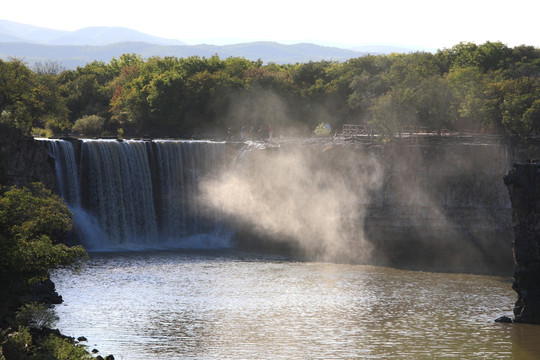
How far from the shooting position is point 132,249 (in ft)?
224

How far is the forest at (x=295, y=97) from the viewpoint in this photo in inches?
3071

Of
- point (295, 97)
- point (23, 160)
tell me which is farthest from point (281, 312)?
point (295, 97)

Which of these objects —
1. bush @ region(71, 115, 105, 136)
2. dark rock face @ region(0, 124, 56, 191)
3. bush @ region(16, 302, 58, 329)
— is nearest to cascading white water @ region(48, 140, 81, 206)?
dark rock face @ region(0, 124, 56, 191)

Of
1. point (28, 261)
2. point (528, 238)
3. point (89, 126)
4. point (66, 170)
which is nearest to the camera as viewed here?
point (28, 261)

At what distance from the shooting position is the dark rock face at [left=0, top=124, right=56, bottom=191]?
6175cm

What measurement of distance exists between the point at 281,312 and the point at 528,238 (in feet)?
48.3

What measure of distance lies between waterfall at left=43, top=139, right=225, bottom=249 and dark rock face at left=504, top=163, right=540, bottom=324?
3447 cm

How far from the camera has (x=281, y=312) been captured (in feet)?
153

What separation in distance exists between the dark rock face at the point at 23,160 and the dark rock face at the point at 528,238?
36146 millimetres

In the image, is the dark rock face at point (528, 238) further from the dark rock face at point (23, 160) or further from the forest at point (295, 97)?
the dark rock face at point (23, 160)

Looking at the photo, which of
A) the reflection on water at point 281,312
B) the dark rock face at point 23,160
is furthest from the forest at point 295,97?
the reflection on water at point 281,312

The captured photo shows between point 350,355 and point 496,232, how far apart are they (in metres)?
30.8

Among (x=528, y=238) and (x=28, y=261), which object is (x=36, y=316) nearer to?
(x=28, y=261)

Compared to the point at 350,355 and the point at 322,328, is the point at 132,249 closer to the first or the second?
the point at 322,328
